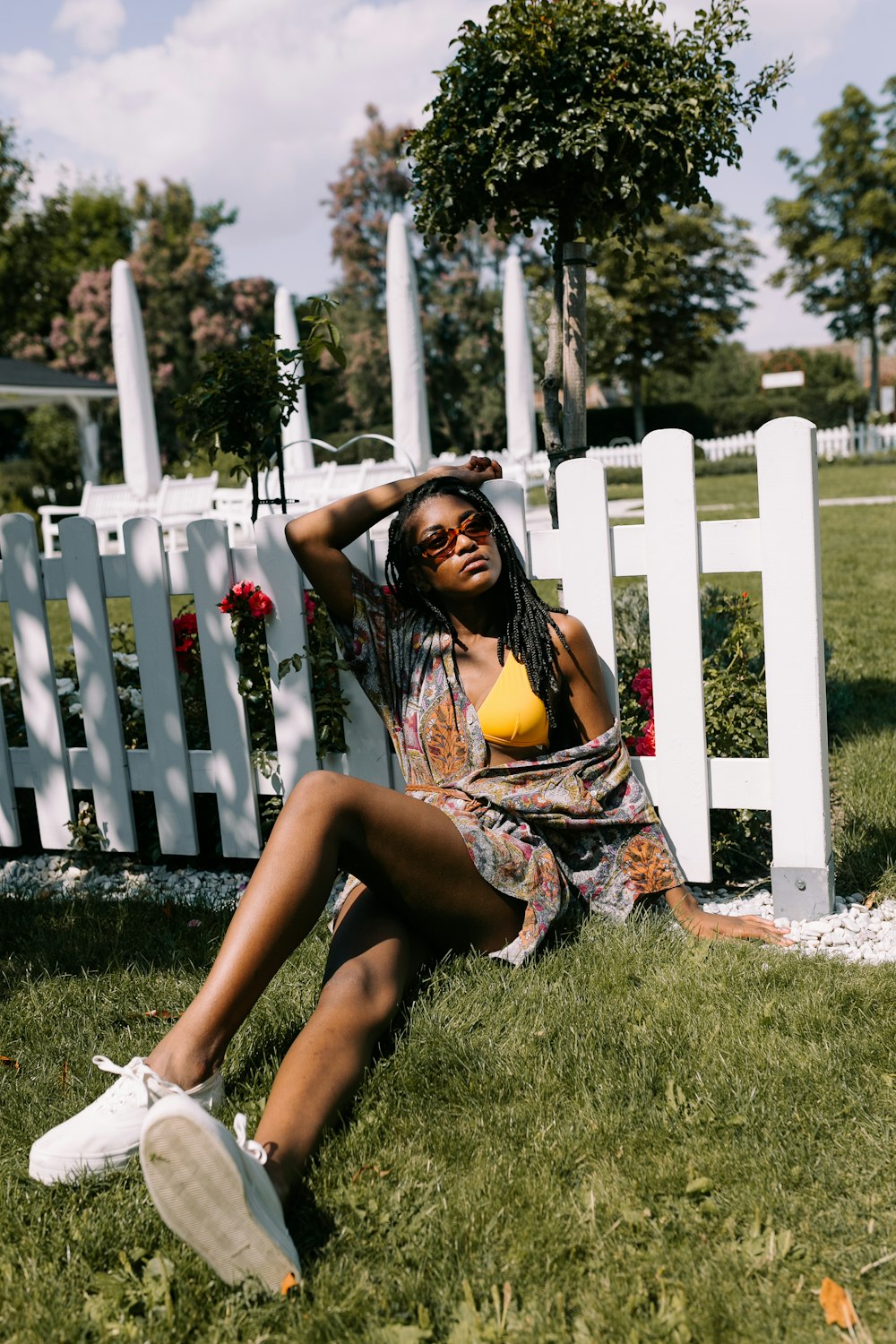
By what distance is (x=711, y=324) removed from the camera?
2819 cm

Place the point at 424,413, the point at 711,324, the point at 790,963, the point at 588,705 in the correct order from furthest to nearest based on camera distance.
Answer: the point at 711,324 → the point at 424,413 → the point at 588,705 → the point at 790,963

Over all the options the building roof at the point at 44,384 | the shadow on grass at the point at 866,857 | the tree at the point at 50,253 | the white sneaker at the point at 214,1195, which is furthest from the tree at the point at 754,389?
the white sneaker at the point at 214,1195

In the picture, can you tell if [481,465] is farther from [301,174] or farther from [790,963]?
[301,174]

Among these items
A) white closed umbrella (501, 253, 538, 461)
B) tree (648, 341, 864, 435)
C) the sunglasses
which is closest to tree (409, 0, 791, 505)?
the sunglasses

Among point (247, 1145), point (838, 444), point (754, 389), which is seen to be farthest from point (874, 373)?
point (247, 1145)

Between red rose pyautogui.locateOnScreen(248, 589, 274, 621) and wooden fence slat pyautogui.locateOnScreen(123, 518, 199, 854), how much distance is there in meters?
0.31

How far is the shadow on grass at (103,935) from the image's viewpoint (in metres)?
2.93

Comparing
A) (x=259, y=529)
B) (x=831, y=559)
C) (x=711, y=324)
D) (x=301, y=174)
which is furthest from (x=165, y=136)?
(x=259, y=529)

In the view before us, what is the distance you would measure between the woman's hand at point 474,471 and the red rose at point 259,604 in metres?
0.68

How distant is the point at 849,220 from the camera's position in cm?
2652

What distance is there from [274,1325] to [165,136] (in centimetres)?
4500

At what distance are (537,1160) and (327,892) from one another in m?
0.63

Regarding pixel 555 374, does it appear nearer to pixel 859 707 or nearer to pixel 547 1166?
pixel 859 707

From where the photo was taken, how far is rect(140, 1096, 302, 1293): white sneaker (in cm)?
163
